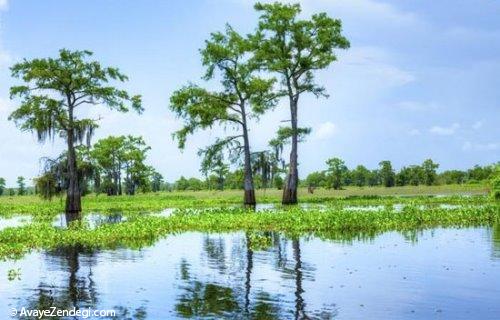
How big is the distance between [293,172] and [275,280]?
120 feet

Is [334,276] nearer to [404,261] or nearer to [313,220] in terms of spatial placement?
[404,261]

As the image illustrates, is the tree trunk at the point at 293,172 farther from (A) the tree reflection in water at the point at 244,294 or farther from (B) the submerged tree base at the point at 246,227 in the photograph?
(A) the tree reflection in water at the point at 244,294

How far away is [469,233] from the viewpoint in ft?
83.6

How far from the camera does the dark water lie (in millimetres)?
12133

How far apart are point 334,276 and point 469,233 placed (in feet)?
39.5

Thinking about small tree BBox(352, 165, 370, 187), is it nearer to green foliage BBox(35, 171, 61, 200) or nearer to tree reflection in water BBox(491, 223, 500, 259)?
green foliage BBox(35, 171, 61, 200)

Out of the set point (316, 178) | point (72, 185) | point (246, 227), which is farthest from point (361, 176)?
point (246, 227)

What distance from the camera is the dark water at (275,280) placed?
12.1 m

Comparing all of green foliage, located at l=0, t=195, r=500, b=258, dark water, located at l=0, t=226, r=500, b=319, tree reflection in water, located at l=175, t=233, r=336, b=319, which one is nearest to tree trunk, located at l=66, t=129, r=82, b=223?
green foliage, located at l=0, t=195, r=500, b=258

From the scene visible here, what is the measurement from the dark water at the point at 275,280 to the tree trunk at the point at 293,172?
92.7 feet

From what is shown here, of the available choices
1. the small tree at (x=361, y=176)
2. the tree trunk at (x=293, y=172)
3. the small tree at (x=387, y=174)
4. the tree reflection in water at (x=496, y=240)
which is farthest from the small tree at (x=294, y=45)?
the small tree at (x=361, y=176)

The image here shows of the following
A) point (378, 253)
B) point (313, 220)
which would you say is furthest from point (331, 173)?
point (378, 253)

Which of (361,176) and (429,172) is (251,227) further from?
(361,176)

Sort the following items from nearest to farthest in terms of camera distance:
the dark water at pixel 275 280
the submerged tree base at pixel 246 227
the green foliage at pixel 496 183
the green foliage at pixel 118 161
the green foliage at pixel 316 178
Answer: the dark water at pixel 275 280
the submerged tree base at pixel 246 227
the green foliage at pixel 496 183
the green foliage at pixel 118 161
the green foliage at pixel 316 178
